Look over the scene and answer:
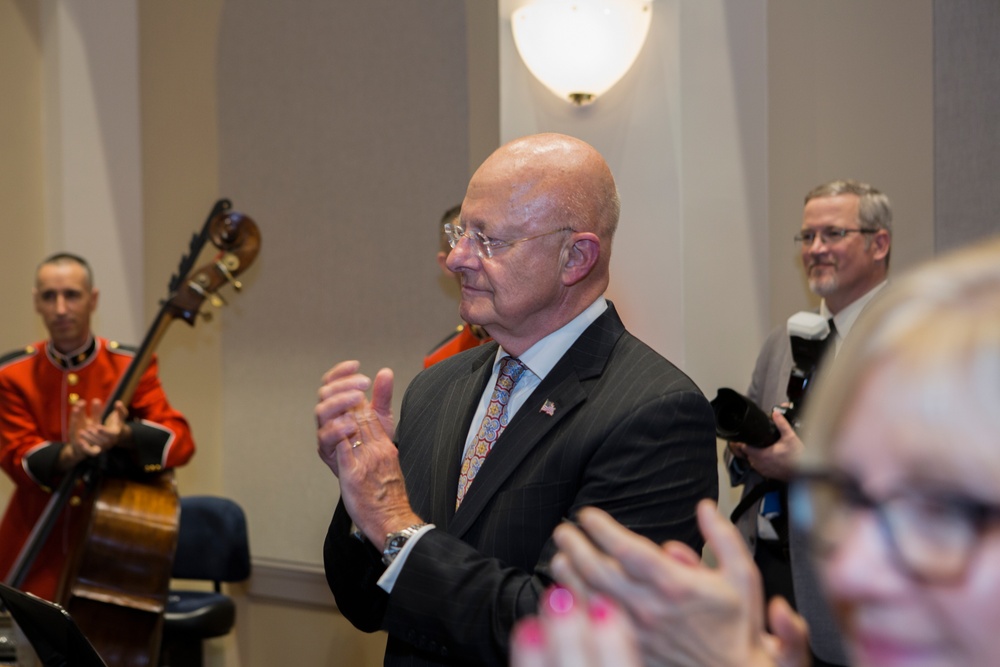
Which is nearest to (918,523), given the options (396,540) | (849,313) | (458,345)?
(396,540)

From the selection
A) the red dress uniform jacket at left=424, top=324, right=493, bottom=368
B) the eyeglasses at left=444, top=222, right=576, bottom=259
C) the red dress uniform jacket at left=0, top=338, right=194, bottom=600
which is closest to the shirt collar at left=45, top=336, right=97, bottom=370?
the red dress uniform jacket at left=0, top=338, right=194, bottom=600

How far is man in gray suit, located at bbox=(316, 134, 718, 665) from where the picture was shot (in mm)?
1761

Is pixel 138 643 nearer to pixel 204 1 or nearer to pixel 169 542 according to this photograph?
pixel 169 542

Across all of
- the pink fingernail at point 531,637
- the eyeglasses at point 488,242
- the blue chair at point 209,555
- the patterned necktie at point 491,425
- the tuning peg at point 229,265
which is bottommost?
the blue chair at point 209,555

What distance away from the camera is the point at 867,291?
11.5ft

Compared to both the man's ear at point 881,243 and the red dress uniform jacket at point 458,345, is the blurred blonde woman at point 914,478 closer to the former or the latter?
the man's ear at point 881,243

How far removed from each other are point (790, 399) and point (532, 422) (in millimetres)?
1354

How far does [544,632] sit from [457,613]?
1.01m

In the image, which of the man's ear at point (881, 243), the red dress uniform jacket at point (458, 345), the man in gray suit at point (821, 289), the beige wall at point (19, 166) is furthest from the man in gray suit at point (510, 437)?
the beige wall at point (19, 166)

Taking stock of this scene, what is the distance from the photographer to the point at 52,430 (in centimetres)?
477

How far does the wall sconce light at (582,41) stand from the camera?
134 inches

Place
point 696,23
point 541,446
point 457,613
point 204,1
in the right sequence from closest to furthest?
point 457,613, point 541,446, point 696,23, point 204,1

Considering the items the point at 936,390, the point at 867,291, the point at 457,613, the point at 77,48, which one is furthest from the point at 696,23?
the point at 77,48

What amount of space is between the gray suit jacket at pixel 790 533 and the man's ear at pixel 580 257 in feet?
3.79
